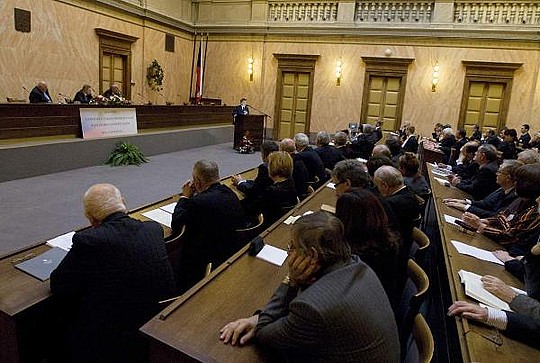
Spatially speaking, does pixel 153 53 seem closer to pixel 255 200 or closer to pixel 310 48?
pixel 310 48

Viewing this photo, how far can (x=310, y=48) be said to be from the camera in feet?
40.3

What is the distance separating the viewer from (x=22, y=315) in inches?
63.4

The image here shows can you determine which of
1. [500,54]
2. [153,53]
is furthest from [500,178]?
[153,53]

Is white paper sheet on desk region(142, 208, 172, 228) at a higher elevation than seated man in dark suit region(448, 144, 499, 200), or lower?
lower

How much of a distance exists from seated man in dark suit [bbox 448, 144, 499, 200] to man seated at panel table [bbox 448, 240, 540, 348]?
264cm

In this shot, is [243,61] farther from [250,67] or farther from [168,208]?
[168,208]

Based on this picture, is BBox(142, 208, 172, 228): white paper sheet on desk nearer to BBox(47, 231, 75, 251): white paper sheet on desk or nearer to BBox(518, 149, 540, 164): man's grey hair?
BBox(47, 231, 75, 251): white paper sheet on desk

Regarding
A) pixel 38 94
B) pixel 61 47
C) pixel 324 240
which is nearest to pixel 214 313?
pixel 324 240

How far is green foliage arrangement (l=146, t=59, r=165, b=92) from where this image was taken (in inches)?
458

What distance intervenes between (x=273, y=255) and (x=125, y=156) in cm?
615

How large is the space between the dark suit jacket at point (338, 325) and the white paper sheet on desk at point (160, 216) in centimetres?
156

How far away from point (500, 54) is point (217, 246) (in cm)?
1092

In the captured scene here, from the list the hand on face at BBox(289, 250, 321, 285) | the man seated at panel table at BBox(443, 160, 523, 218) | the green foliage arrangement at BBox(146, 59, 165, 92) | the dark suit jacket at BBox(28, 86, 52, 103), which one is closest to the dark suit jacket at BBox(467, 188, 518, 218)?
the man seated at panel table at BBox(443, 160, 523, 218)

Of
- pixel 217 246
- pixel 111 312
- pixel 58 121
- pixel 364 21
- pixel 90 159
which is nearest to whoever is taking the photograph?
pixel 111 312
